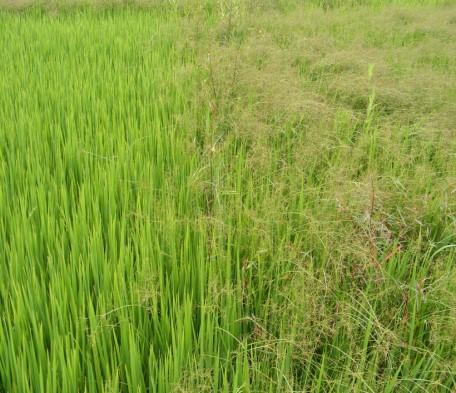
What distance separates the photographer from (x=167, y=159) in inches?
72.4

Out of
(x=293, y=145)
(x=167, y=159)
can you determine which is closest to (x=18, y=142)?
(x=167, y=159)

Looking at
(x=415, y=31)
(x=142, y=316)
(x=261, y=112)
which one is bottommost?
(x=142, y=316)

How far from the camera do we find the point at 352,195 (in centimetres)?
142

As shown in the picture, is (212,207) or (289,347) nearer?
(289,347)

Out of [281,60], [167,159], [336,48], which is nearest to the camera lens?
[167,159]

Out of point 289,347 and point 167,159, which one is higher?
point 167,159

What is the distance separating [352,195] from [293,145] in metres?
0.69

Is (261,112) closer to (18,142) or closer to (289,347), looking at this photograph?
(18,142)

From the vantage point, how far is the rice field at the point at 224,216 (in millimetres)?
933

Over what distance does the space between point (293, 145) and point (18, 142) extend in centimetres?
133

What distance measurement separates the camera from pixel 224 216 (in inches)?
55.4

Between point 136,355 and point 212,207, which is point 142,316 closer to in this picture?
point 136,355

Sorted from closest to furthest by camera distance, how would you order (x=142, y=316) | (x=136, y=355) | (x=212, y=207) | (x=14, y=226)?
(x=136, y=355)
(x=142, y=316)
(x=14, y=226)
(x=212, y=207)

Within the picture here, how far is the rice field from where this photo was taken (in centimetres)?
93
